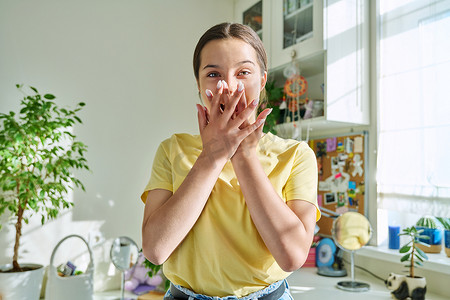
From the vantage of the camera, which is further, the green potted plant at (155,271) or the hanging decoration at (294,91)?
the hanging decoration at (294,91)

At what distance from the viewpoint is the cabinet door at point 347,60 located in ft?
6.46

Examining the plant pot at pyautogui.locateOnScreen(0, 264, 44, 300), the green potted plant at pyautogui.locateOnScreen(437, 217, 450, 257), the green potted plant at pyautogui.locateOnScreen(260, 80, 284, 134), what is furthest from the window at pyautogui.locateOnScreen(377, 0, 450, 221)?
the plant pot at pyautogui.locateOnScreen(0, 264, 44, 300)

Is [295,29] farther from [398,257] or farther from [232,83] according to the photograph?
[232,83]

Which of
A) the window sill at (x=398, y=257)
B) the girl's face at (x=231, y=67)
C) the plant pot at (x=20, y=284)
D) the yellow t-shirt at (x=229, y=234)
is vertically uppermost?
the girl's face at (x=231, y=67)

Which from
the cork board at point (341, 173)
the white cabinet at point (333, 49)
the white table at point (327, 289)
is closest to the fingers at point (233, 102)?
the white table at point (327, 289)

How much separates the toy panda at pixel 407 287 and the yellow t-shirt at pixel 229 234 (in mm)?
1097

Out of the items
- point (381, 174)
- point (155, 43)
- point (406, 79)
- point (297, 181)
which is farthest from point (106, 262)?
point (406, 79)

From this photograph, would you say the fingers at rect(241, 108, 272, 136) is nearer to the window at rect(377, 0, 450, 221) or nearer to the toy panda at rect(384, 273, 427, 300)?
the toy panda at rect(384, 273, 427, 300)

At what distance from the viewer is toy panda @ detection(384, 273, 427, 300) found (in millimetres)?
1516

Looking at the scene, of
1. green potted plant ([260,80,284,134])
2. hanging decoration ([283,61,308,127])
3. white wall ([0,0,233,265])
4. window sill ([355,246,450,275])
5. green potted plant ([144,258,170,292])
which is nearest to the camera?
window sill ([355,246,450,275])

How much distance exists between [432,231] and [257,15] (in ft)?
5.79

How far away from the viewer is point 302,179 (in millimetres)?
736

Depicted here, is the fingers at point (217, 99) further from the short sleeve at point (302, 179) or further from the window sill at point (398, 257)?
the window sill at point (398, 257)

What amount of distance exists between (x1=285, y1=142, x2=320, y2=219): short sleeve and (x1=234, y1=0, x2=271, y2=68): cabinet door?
5.70ft
